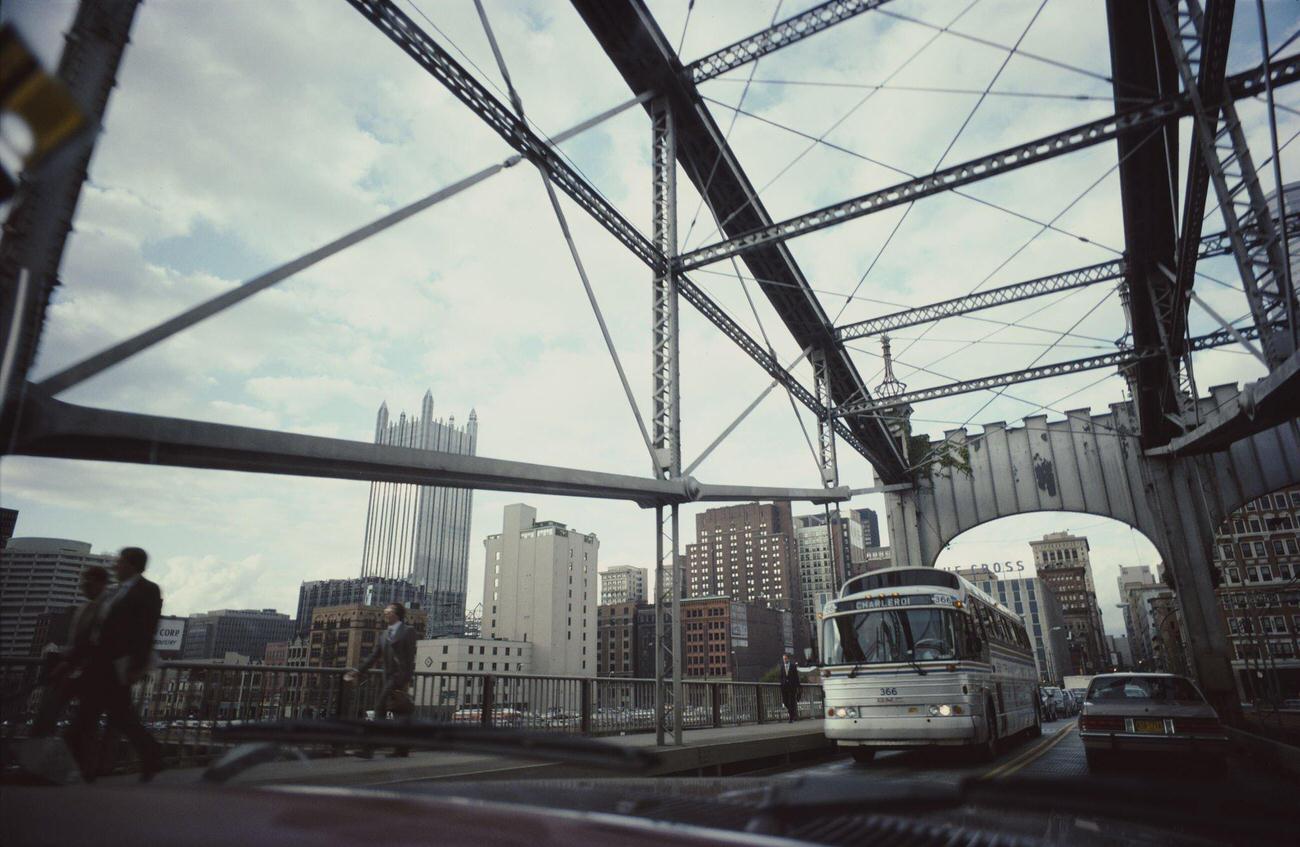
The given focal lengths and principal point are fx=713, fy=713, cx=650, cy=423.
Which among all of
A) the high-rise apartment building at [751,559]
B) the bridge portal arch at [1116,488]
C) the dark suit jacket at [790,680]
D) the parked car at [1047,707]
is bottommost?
the parked car at [1047,707]

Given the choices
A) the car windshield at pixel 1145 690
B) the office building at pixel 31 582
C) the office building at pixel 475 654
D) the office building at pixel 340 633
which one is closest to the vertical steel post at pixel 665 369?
the car windshield at pixel 1145 690

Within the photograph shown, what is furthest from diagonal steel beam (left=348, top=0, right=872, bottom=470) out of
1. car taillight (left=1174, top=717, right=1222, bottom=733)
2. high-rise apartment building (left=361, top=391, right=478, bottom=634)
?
high-rise apartment building (left=361, top=391, right=478, bottom=634)

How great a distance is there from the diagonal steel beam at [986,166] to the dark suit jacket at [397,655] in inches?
320

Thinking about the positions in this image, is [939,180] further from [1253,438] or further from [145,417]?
[1253,438]

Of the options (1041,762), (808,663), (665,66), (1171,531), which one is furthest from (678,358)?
(1171,531)

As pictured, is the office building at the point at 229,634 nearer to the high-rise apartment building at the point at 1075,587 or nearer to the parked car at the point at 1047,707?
the parked car at the point at 1047,707

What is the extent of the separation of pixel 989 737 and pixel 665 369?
869 centimetres

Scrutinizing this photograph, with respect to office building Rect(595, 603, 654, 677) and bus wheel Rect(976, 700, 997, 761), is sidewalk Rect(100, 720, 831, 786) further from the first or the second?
office building Rect(595, 603, 654, 677)

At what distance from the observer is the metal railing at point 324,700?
6.60 meters

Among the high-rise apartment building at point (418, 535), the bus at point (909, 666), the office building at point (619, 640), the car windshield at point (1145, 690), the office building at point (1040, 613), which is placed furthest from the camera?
the high-rise apartment building at point (418, 535)

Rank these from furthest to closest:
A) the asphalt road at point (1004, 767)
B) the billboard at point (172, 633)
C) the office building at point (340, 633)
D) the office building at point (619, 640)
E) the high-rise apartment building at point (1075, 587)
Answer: the high-rise apartment building at point (1075, 587) → the office building at point (619, 640) → the office building at point (340, 633) → the asphalt road at point (1004, 767) → the billboard at point (172, 633)

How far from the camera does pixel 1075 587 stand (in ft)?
531

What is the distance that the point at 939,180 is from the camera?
11961 mm

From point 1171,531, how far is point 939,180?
58.6 feet
